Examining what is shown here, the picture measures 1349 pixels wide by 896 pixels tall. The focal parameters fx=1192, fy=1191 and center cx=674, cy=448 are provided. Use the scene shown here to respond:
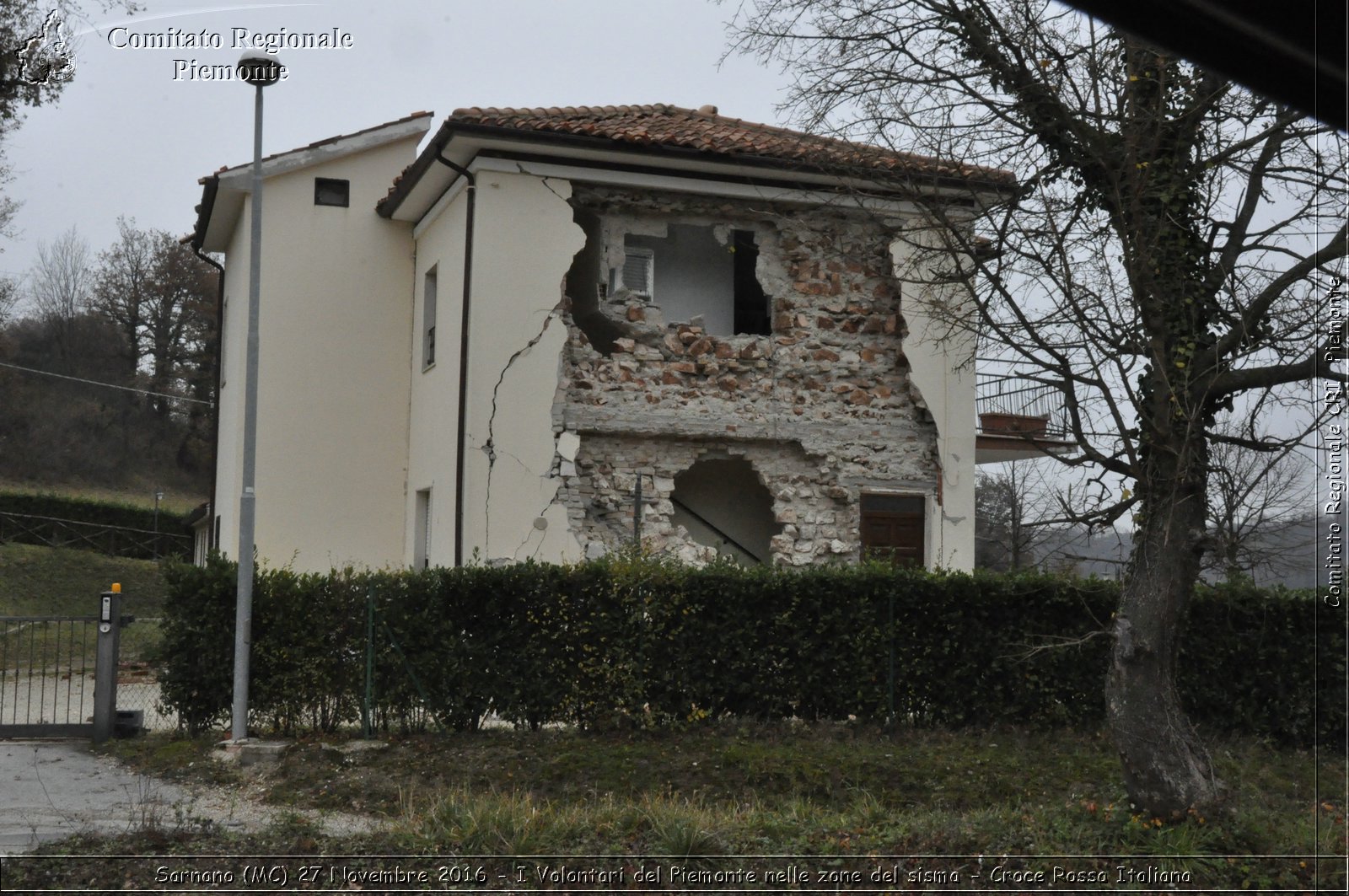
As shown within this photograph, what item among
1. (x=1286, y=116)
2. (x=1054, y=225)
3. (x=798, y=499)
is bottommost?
(x=798, y=499)

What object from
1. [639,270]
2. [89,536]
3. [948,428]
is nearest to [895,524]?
[948,428]

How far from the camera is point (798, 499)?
1658cm

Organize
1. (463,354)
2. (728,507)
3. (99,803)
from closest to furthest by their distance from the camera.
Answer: (99,803)
(463,354)
(728,507)

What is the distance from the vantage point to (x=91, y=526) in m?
38.5

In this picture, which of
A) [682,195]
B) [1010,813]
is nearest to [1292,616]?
[1010,813]

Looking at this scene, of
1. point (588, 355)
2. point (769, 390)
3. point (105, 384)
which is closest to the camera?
point (588, 355)

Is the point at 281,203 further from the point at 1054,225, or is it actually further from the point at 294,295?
the point at 1054,225

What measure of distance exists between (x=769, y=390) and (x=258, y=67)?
7.93m

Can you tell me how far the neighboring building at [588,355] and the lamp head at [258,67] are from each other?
339cm

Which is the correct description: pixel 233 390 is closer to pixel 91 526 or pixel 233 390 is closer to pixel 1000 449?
pixel 1000 449

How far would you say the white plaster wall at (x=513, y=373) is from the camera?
598 inches

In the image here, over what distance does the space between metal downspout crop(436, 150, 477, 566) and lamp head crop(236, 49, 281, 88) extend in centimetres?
387

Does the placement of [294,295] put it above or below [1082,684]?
above

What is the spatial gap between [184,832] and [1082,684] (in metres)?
8.78
